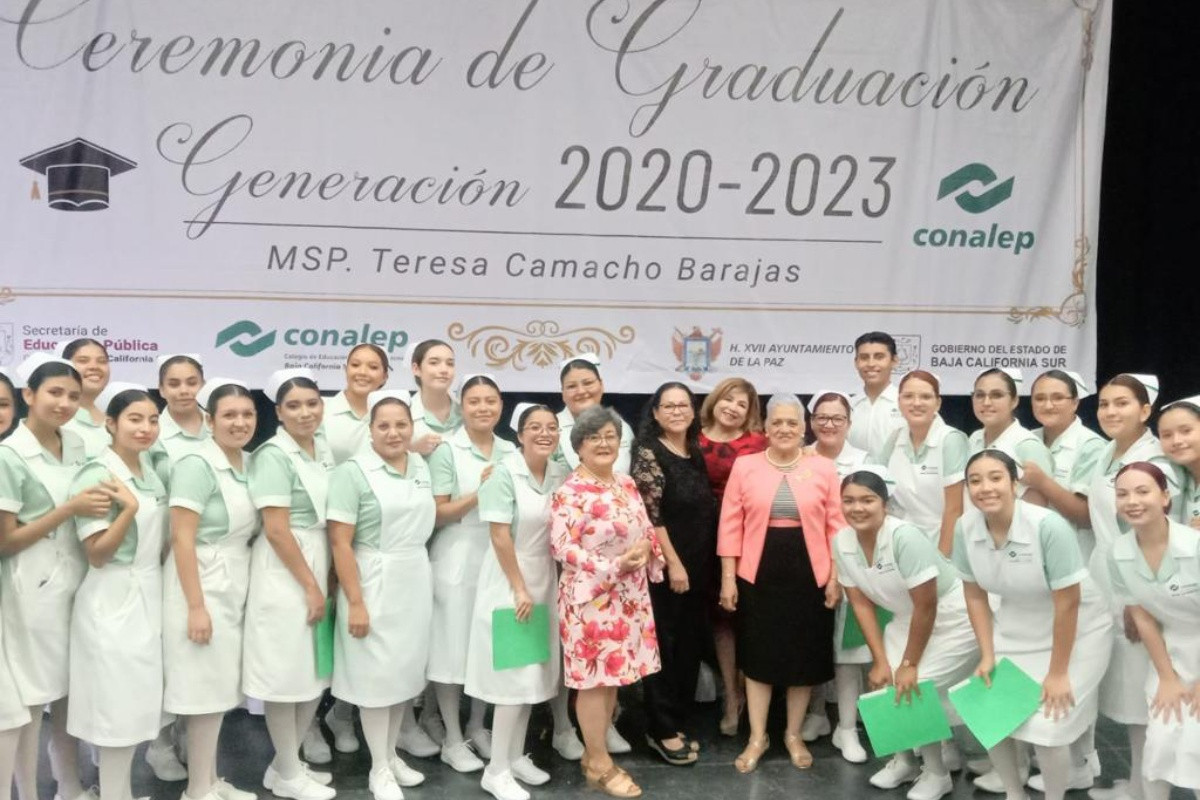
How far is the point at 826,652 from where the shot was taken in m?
4.27

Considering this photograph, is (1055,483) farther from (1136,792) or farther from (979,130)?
(979,130)

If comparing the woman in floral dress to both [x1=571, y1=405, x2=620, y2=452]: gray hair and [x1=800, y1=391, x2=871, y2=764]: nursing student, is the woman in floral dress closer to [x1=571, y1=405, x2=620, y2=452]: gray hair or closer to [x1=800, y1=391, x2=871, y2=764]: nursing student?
[x1=571, y1=405, x2=620, y2=452]: gray hair

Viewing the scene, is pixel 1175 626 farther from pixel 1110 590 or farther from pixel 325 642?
pixel 325 642

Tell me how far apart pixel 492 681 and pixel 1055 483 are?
2.09 meters

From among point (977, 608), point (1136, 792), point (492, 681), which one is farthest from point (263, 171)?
point (1136, 792)

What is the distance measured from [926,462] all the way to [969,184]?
1.69 meters

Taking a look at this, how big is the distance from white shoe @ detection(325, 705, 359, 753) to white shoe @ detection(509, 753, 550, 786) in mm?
657

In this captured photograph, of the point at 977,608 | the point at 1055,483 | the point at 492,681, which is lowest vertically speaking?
the point at 492,681

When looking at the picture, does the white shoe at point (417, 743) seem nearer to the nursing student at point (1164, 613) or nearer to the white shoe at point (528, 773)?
the white shoe at point (528, 773)

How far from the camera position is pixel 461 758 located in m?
4.22

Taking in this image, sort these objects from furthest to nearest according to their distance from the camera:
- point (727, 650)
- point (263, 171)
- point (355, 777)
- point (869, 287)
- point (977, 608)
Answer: point (869, 287) < point (263, 171) < point (727, 650) < point (355, 777) < point (977, 608)

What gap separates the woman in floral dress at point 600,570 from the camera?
12.7 feet

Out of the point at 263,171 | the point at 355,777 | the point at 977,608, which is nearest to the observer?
the point at 977,608

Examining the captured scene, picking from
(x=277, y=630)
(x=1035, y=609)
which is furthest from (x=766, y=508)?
(x=277, y=630)
